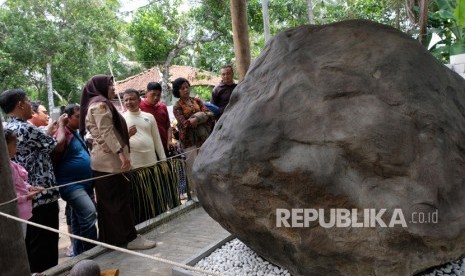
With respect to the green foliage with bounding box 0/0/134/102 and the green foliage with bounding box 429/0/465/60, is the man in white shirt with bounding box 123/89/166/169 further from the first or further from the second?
the green foliage with bounding box 0/0/134/102

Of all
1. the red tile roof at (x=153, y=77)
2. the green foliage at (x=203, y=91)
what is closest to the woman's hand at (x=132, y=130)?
the red tile roof at (x=153, y=77)

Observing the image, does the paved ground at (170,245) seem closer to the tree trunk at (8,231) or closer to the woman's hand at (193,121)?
the tree trunk at (8,231)

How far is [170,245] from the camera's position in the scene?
437 cm

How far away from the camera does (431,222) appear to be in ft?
7.14

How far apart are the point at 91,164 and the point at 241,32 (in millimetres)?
2885

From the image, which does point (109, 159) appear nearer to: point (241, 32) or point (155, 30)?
point (241, 32)

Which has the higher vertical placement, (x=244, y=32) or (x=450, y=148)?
(x=244, y=32)

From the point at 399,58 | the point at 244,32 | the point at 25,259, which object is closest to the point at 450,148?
the point at 399,58

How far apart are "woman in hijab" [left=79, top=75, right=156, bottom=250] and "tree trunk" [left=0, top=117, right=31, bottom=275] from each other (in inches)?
43.1

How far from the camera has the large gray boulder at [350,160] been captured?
7.32 ft

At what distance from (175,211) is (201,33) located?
9876mm

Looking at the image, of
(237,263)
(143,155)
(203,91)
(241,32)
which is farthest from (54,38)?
(237,263)

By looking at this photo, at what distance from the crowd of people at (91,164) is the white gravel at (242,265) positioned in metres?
1.13

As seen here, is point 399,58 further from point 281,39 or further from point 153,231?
point 153,231
